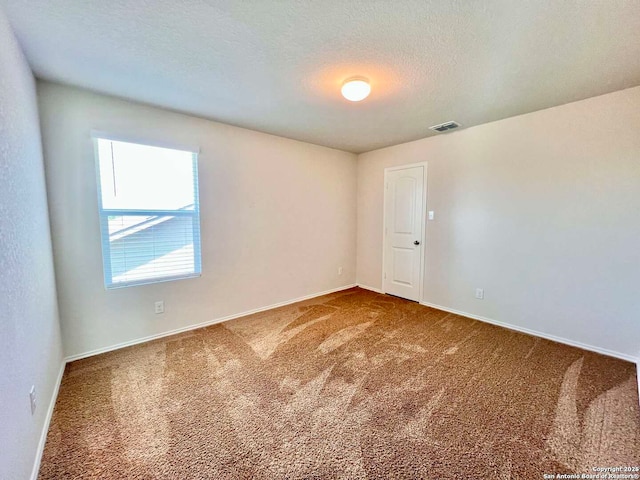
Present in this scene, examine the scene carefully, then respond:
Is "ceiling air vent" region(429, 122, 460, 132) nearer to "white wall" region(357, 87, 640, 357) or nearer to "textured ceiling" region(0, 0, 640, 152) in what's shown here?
"white wall" region(357, 87, 640, 357)

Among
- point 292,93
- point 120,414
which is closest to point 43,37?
point 292,93

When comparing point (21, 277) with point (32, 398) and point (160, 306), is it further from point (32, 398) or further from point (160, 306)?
point (160, 306)

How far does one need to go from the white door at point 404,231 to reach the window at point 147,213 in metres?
2.84

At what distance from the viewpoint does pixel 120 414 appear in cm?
178

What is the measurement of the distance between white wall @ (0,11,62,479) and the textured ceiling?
1.21ft

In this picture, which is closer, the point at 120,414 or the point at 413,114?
the point at 120,414

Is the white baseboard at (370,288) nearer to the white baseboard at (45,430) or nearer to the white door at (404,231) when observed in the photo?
the white door at (404,231)

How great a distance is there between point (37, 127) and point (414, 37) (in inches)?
112

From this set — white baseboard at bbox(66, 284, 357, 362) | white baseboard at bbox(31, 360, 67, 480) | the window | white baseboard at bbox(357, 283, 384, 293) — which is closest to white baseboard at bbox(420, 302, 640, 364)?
white baseboard at bbox(357, 283, 384, 293)

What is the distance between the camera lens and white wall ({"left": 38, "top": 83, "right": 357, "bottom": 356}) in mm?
2369

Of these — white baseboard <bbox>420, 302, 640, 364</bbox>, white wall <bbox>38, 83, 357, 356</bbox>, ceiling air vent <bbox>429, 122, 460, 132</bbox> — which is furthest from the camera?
ceiling air vent <bbox>429, 122, 460, 132</bbox>

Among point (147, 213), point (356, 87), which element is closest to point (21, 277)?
point (147, 213)

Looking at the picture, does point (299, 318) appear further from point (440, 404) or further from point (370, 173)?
point (370, 173)

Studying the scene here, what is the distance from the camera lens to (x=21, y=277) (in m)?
1.45
